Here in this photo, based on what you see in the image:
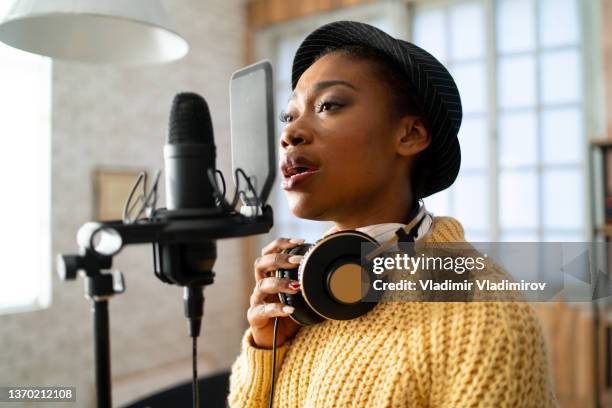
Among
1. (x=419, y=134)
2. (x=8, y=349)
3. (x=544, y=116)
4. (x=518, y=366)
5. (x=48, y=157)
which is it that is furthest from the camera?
(x=544, y=116)

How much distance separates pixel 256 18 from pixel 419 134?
3.34 m

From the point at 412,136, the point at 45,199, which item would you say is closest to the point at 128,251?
the point at 45,199

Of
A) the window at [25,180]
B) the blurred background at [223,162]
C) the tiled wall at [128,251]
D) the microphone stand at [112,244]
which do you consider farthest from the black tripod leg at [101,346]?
the window at [25,180]

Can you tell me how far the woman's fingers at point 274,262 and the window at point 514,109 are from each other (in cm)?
248

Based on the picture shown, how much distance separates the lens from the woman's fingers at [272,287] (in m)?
0.66

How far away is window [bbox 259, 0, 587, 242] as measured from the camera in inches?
108

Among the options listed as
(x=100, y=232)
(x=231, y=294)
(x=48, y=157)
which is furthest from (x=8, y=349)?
(x=100, y=232)

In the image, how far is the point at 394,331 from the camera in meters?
0.63

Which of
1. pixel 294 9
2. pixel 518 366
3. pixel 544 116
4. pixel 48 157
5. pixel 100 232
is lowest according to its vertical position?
pixel 518 366

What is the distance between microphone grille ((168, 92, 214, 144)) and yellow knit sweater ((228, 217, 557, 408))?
13.8 inches

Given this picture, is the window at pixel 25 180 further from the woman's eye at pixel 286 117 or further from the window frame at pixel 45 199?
the woman's eye at pixel 286 117

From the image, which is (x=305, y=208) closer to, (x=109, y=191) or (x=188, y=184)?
(x=188, y=184)

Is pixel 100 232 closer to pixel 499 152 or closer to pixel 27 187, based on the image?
pixel 27 187

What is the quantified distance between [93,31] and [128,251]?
2.03 meters
